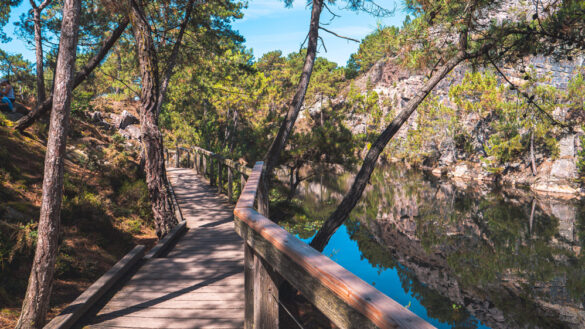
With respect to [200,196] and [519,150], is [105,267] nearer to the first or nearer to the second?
[200,196]

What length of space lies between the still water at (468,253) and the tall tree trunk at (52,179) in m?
7.11

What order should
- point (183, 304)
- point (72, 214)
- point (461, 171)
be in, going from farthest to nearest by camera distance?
point (461, 171), point (72, 214), point (183, 304)

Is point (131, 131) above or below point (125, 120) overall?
below

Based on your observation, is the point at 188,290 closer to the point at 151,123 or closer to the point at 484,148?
the point at 151,123

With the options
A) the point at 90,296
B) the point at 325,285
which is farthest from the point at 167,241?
the point at 325,285

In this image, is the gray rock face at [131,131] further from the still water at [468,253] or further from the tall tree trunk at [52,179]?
the tall tree trunk at [52,179]

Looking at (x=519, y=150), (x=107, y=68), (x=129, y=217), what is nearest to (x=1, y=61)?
(x=107, y=68)

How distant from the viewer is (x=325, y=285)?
3.67 feet

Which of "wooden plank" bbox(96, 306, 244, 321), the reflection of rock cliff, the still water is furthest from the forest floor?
the reflection of rock cliff

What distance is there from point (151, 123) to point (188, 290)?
3105 millimetres

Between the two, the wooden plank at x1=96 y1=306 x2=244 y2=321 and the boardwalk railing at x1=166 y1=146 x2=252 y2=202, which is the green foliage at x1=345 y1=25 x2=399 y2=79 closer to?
the boardwalk railing at x1=166 y1=146 x2=252 y2=202

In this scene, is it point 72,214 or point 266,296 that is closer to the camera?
point 266,296

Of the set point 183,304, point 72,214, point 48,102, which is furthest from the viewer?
point 48,102

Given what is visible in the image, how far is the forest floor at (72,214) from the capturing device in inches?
156
